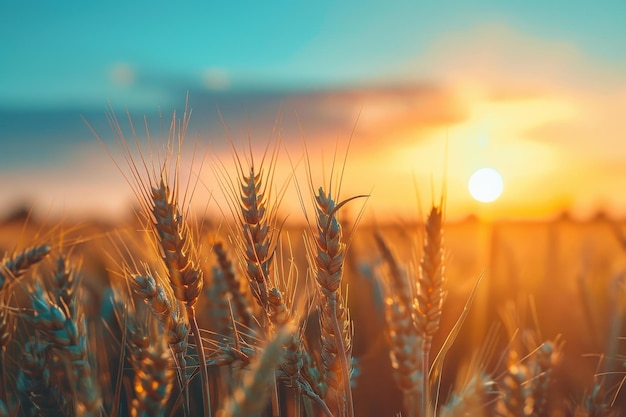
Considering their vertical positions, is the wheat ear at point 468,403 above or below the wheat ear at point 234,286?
below

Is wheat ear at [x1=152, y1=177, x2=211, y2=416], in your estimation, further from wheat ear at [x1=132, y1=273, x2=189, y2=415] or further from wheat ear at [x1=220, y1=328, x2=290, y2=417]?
wheat ear at [x1=220, y1=328, x2=290, y2=417]

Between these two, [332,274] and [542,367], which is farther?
[542,367]

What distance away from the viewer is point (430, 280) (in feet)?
7.57

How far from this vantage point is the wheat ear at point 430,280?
226 centimetres

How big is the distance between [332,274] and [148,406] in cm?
74

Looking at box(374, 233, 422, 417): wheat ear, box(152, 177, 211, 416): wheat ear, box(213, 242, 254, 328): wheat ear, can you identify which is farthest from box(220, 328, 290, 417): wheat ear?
box(213, 242, 254, 328): wheat ear

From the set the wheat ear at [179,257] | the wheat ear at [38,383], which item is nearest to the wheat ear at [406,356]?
the wheat ear at [179,257]

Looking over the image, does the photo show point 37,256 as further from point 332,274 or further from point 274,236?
point 332,274

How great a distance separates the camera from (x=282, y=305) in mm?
2039

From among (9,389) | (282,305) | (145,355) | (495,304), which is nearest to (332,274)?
(282,305)

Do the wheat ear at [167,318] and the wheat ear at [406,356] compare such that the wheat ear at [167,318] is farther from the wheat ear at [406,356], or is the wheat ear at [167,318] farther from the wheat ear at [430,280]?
the wheat ear at [406,356]

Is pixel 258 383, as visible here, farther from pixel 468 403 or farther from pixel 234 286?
pixel 234 286

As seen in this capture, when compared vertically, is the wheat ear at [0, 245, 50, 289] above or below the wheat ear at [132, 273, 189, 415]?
above

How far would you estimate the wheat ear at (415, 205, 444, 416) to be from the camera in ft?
7.42
